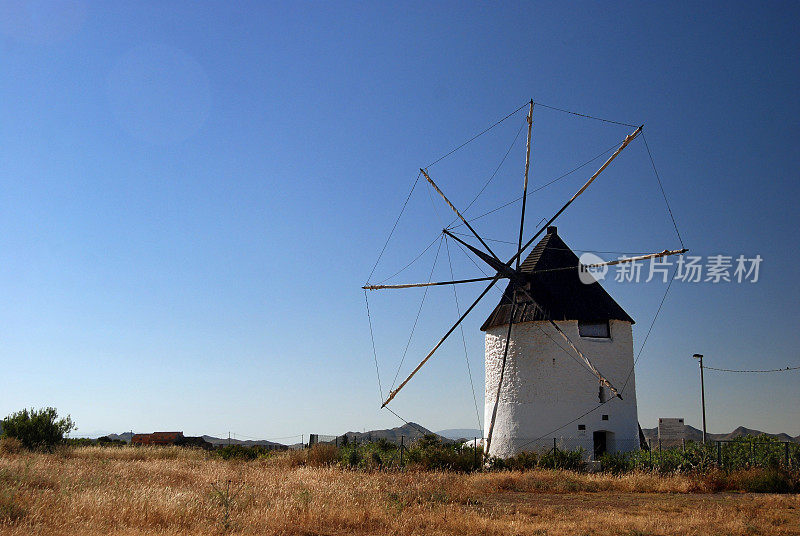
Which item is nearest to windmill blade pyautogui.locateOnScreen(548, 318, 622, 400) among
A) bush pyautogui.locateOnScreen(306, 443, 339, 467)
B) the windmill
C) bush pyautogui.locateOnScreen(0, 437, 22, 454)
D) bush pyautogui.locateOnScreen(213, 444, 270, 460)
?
the windmill

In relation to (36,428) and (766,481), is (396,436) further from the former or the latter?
(766,481)

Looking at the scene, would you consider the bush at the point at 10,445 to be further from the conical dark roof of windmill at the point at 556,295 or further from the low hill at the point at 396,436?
the conical dark roof of windmill at the point at 556,295

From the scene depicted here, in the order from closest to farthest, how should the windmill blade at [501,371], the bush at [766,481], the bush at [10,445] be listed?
the bush at [766,481]
the bush at [10,445]
the windmill blade at [501,371]

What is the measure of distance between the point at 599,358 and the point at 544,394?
2517 mm

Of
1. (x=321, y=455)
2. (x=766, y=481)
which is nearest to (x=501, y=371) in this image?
(x=321, y=455)

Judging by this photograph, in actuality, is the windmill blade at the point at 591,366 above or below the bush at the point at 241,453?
above

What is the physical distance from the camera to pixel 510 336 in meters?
25.7

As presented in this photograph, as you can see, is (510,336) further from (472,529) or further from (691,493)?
(472,529)

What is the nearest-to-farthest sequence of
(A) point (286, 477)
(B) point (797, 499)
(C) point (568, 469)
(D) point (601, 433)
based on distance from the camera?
(B) point (797, 499)
(A) point (286, 477)
(C) point (568, 469)
(D) point (601, 433)

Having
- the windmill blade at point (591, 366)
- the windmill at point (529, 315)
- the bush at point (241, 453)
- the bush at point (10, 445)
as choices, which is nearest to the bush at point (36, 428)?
the bush at point (10, 445)

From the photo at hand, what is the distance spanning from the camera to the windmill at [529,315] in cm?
2461

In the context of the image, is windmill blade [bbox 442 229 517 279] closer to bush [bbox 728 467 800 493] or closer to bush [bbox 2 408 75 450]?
bush [bbox 728 467 800 493]

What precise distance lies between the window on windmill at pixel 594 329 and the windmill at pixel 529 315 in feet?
0.25

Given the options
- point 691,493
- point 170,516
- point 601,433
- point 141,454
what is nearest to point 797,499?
point 691,493
